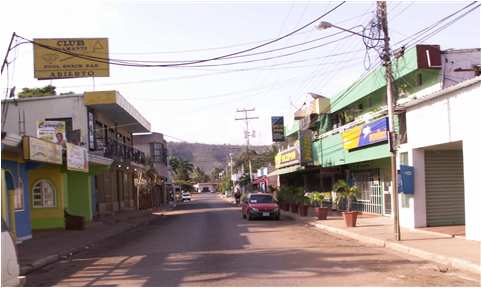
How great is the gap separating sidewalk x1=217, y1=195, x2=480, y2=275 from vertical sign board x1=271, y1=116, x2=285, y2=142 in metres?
32.6

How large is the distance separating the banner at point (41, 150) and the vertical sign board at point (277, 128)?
33413 mm

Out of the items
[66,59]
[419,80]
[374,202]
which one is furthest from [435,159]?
[66,59]

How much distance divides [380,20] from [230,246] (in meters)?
7.75

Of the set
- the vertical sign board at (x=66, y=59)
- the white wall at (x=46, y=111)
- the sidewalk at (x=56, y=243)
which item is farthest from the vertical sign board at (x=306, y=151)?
the vertical sign board at (x=66, y=59)

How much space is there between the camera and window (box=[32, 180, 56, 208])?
29438mm

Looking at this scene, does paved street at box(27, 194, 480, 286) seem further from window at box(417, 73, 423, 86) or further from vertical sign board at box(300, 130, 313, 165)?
vertical sign board at box(300, 130, 313, 165)

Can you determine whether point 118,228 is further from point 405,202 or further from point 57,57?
point 57,57

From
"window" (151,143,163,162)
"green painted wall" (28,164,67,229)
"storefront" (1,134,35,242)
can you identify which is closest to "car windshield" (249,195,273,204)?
"green painted wall" (28,164,67,229)

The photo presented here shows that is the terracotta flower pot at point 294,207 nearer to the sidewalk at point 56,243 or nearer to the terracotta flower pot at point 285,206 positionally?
the terracotta flower pot at point 285,206

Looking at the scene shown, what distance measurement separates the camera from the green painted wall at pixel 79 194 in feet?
112

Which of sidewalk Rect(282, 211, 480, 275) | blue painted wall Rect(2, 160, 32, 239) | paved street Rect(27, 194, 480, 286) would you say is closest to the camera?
paved street Rect(27, 194, 480, 286)

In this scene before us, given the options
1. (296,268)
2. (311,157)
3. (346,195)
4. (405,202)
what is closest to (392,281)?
(296,268)

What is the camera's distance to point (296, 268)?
12.9 m

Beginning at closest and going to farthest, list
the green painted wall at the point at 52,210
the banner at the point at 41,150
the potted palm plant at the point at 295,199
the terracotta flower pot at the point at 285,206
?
the banner at the point at 41,150 < the green painted wall at the point at 52,210 < the potted palm plant at the point at 295,199 < the terracotta flower pot at the point at 285,206
